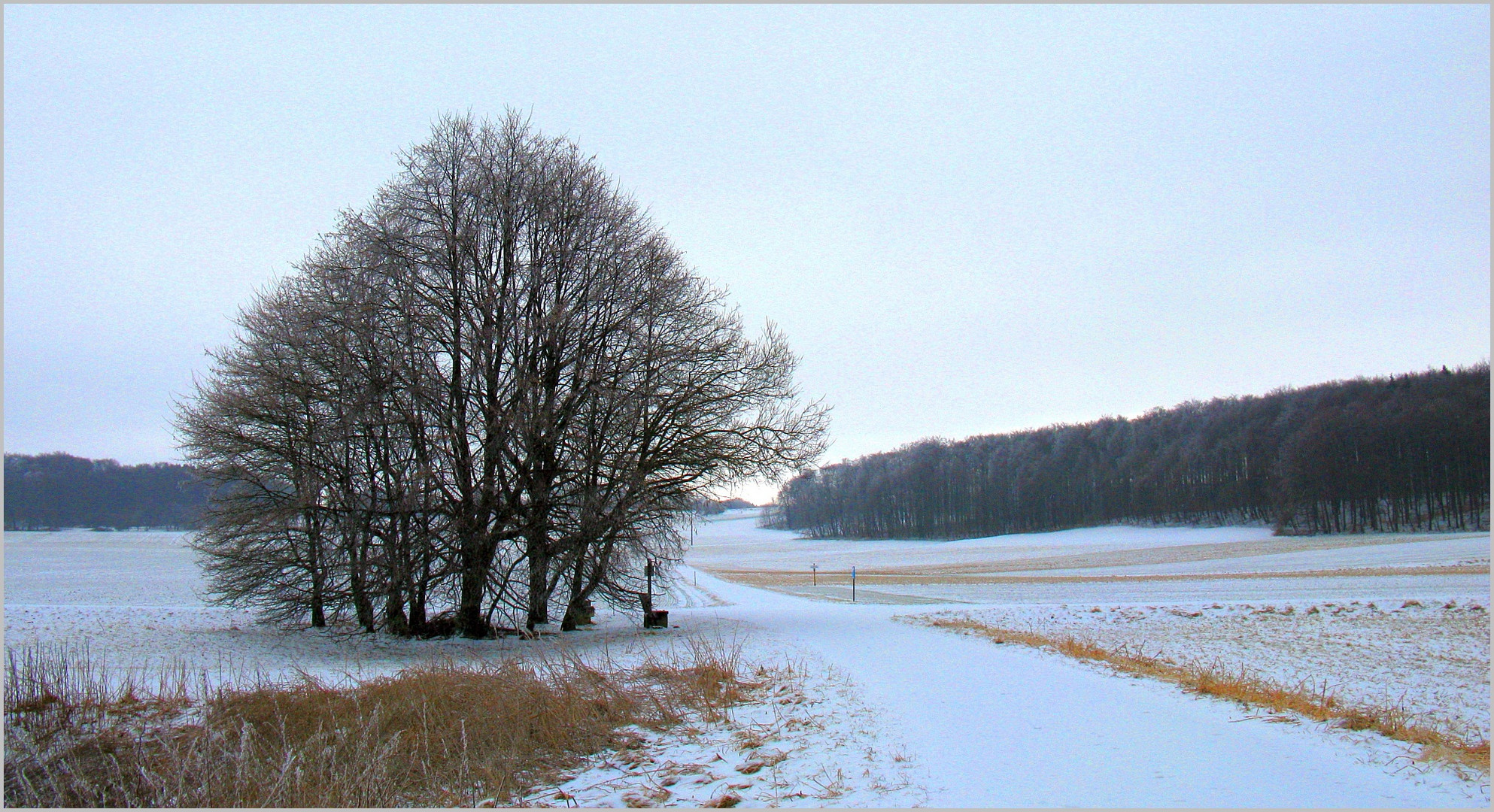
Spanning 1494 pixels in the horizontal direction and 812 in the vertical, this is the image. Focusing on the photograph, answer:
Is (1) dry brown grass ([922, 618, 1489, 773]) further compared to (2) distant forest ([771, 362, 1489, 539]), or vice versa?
(2) distant forest ([771, 362, 1489, 539])

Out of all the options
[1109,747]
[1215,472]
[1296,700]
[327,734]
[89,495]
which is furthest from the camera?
[1215,472]

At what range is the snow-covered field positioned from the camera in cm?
609

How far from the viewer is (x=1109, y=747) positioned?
6871mm

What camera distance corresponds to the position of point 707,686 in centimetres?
988

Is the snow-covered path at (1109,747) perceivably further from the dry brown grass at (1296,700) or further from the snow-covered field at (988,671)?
the dry brown grass at (1296,700)

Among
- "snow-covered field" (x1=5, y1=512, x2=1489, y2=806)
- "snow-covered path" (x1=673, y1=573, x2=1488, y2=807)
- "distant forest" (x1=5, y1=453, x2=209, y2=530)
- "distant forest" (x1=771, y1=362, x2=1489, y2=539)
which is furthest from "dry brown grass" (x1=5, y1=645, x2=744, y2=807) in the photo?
"distant forest" (x1=5, y1=453, x2=209, y2=530)

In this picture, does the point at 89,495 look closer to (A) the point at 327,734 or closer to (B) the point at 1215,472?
(A) the point at 327,734

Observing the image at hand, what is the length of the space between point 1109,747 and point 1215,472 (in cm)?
10596

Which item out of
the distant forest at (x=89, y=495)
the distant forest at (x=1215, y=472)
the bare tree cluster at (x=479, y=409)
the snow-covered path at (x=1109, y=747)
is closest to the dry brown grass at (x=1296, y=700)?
the snow-covered path at (x=1109, y=747)

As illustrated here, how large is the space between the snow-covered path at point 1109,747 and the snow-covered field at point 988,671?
0.03 meters

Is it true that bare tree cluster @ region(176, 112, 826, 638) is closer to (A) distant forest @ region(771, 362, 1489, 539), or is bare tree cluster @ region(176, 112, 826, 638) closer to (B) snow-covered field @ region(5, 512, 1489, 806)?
(B) snow-covered field @ region(5, 512, 1489, 806)

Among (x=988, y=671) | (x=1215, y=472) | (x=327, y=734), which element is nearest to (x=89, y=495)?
(x=327, y=734)

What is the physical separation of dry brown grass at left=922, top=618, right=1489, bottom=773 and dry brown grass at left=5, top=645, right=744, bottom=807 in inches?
217

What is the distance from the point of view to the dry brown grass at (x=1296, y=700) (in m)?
6.82
